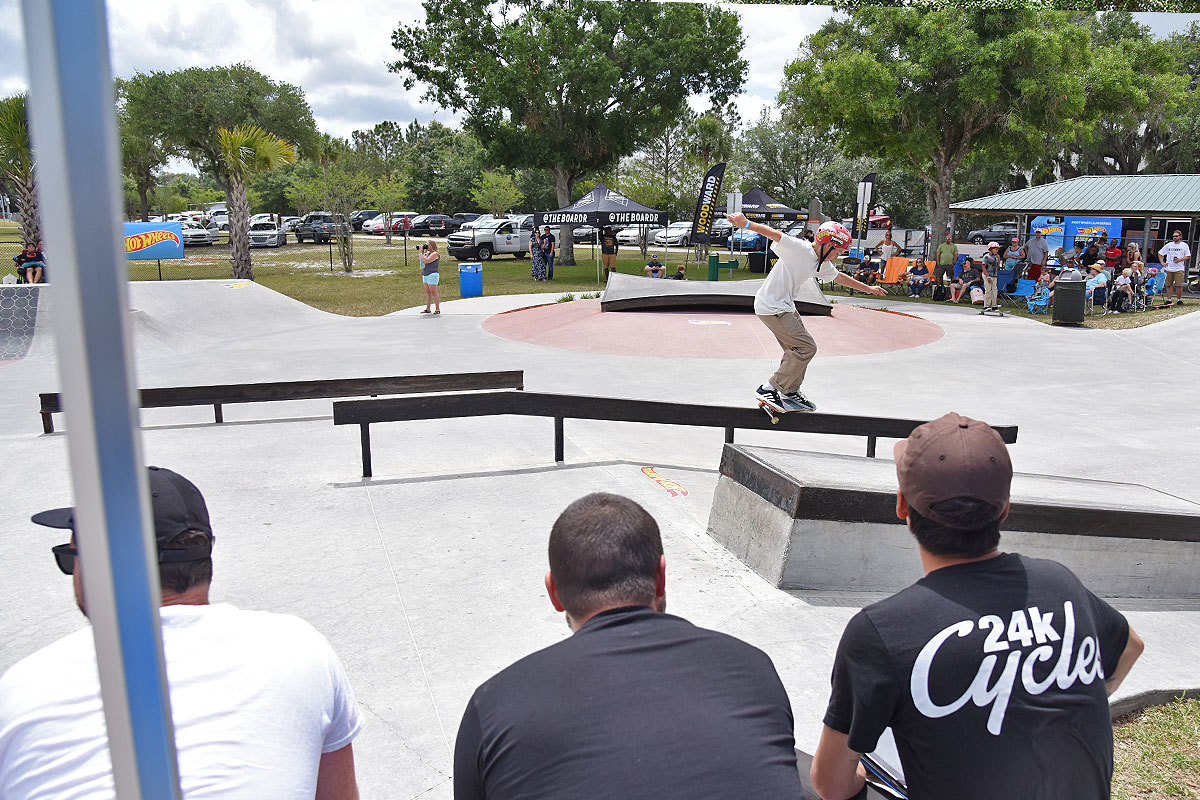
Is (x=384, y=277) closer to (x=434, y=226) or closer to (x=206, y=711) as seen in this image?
(x=434, y=226)

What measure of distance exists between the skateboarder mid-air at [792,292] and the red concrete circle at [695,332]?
562cm

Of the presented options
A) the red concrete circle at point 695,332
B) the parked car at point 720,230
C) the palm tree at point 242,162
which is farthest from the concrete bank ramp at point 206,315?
the parked car at point 720,230

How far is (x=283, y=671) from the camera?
1.81 metres

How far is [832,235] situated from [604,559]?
20.9 feet

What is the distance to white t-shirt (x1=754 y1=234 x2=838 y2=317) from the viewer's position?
7.71 m

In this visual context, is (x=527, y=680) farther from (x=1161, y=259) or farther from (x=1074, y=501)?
(x=1161, y=259)

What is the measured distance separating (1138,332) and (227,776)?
64.1ft

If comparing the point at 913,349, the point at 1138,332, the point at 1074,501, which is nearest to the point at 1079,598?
the point at 1074,501

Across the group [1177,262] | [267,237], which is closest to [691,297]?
[1177,262]

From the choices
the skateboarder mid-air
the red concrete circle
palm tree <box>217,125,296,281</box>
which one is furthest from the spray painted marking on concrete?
palm tree <box>217,125,296,281</box>

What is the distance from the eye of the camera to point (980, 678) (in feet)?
6.12

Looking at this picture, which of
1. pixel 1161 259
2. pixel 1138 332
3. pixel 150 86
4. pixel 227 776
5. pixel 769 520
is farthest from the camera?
pixel 150 86

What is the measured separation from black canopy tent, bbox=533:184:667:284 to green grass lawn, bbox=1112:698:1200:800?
23.6m

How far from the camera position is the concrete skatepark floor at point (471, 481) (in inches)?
154
